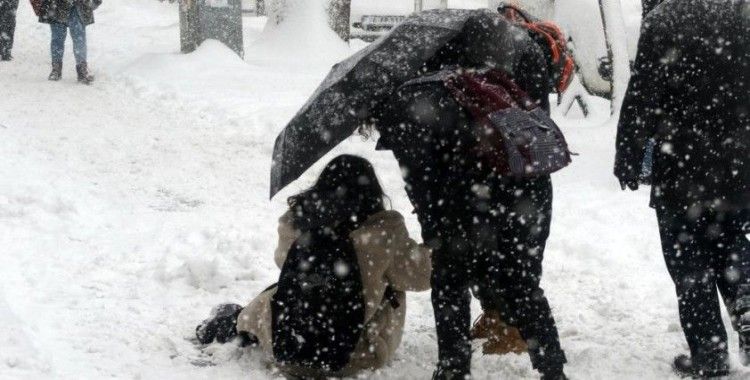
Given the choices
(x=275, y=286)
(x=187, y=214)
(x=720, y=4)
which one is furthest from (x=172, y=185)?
(x=720, y=4)

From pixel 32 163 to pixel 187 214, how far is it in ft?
4.88

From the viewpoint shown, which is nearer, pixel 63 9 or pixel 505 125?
pixel 505 125

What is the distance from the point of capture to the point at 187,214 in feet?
20.4

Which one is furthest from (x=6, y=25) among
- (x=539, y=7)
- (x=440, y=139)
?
(x=440, y=139)

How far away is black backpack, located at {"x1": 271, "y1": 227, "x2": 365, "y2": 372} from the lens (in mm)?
3705

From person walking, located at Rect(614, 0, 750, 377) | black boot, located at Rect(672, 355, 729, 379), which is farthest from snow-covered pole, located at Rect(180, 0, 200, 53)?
black boot, located at Rect(672, 355, 729, 379)

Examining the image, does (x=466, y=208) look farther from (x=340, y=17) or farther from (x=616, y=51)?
(x=340, y=17)

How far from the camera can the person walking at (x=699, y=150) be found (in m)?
3.57

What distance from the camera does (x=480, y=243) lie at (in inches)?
135

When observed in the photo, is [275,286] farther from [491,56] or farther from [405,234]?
[491,56]

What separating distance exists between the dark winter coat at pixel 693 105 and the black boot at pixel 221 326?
1785mm

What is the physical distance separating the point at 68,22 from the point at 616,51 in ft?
21.2

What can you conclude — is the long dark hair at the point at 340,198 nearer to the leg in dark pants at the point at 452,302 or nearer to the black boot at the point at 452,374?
the leg in dark pants at the point at 452,302

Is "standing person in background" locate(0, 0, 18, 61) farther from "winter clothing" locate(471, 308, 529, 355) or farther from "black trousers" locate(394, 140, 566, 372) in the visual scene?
"black trousers" locate(394, 140, 566, 372)
